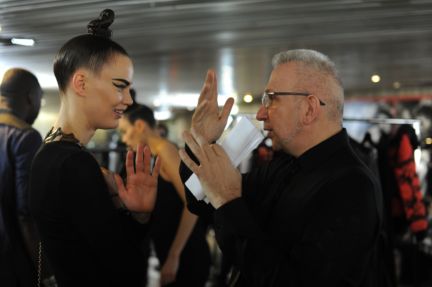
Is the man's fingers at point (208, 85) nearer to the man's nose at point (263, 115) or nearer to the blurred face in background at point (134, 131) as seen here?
the man's nose at point (263, 115)

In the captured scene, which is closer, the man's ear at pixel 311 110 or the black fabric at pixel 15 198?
the man's ear at pixel 311 110

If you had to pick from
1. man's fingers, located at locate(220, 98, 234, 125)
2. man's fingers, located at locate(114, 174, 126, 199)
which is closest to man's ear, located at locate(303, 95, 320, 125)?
man's fingers, located at locate(220, 98, 234, 125)

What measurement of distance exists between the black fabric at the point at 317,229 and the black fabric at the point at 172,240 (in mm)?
1872

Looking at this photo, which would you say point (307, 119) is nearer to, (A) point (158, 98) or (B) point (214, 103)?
(B) point (214, 103)

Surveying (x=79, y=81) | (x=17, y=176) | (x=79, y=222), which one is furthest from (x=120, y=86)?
(x=17, y=176)

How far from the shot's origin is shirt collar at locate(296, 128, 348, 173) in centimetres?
164

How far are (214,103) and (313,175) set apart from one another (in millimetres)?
393

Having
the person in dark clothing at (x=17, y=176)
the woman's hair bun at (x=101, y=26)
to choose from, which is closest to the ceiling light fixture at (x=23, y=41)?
the person in dark clothing at (x=17, y=176)

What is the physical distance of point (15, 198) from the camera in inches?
95.2

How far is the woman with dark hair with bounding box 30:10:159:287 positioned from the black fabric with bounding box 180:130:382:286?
297 mm

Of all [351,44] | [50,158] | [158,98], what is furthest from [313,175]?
[158,98]

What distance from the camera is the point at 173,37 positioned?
3.58 m

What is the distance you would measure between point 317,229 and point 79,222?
2.24ft

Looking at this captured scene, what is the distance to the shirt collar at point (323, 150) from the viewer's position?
164 centimetres
